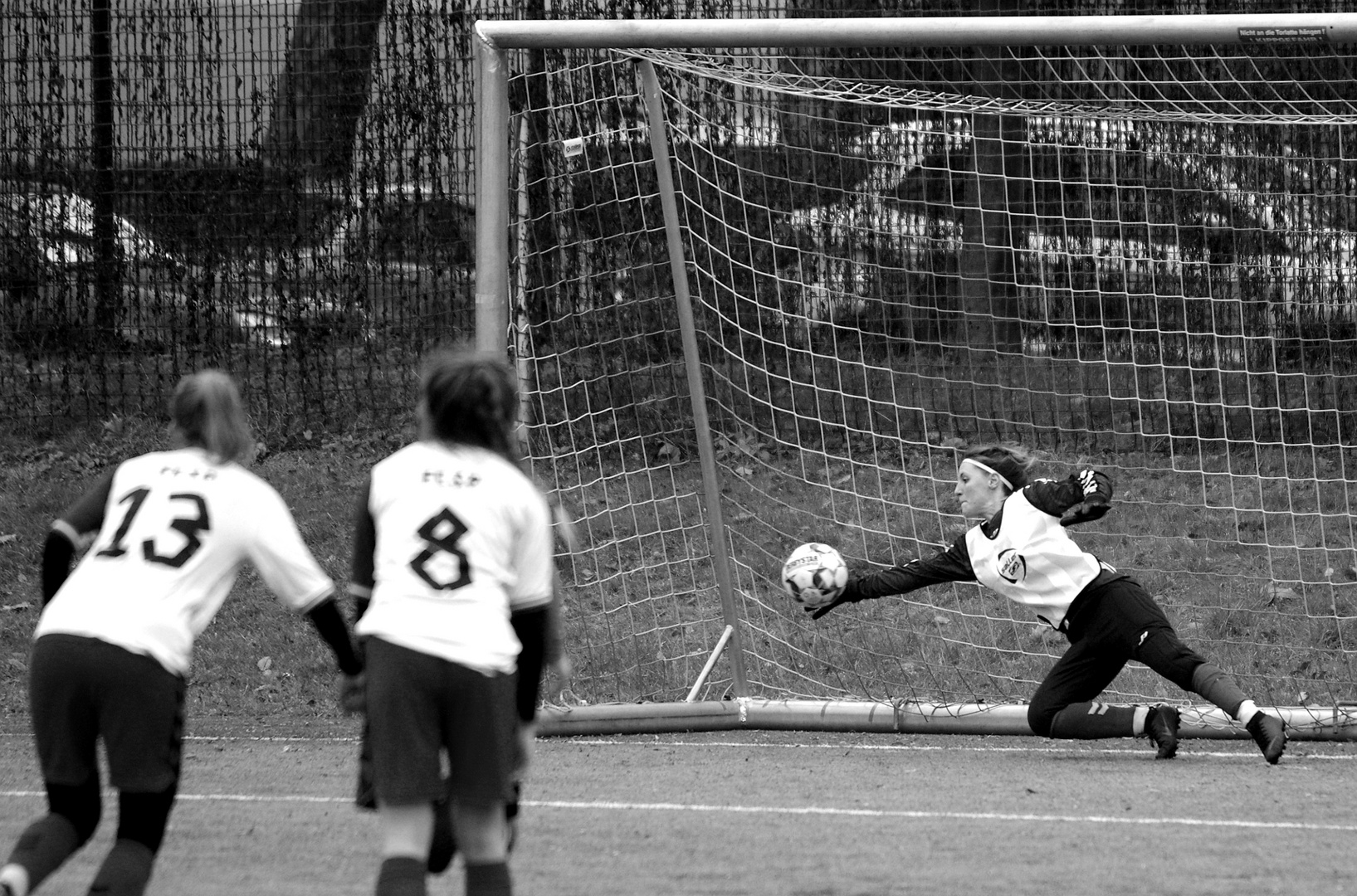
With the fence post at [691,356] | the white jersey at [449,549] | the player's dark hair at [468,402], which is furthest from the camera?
the fence post at [691,356]

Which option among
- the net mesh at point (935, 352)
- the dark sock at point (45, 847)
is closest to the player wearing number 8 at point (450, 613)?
the dark sock at point (45, 847)

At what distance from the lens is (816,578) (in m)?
6.34

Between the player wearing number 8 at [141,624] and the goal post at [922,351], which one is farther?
the goal post at [922,351]

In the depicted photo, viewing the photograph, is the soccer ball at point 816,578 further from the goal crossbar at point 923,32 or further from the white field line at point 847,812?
the goal crossbar at point 923,32

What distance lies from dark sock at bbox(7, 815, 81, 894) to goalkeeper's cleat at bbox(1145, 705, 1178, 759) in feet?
14.0

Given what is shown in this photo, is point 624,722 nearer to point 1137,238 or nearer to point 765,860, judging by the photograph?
point 765,860

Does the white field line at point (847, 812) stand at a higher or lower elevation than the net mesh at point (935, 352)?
lower

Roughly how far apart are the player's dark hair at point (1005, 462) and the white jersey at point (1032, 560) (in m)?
0.11

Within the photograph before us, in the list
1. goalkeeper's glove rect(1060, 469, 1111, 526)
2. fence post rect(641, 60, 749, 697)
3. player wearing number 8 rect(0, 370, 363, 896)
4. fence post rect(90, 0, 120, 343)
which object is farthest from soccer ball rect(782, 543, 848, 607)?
fence post rect(90, 0, 120, 343)

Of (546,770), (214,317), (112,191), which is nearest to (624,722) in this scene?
(546,770)

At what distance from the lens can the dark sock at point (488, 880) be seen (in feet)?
11.1

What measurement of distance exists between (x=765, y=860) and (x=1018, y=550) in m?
2.31

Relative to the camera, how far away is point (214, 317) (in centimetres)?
1134

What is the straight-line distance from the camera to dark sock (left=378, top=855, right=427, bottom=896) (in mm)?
3244
